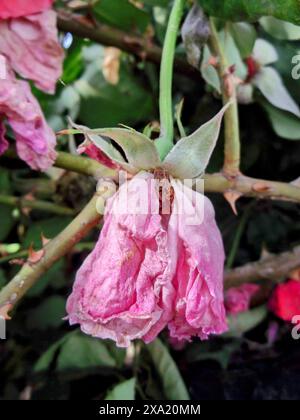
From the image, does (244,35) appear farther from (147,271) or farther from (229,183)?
(147,271)

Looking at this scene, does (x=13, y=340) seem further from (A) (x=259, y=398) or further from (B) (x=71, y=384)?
(A) (x=259, y=398)

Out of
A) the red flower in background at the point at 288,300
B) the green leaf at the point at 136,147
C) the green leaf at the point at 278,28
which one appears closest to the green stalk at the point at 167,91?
the green leaf at the point at 136,147

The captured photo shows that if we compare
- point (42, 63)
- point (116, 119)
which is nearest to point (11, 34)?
point (42, 63)

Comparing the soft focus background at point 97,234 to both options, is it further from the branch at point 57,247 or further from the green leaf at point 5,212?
the branch at point 57,247

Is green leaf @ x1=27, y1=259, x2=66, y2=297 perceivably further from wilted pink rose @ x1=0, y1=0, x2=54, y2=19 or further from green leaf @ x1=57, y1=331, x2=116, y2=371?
wilted pink rose @ x1=0, y1=0, x2=54, y2=19

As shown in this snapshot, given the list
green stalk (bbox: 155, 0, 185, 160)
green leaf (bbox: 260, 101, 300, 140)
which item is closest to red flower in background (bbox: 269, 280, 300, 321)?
green leaf (bbox: 260, 101, 300, 140)

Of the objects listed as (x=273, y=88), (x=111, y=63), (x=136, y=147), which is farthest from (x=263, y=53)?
(x=136, y=147)
